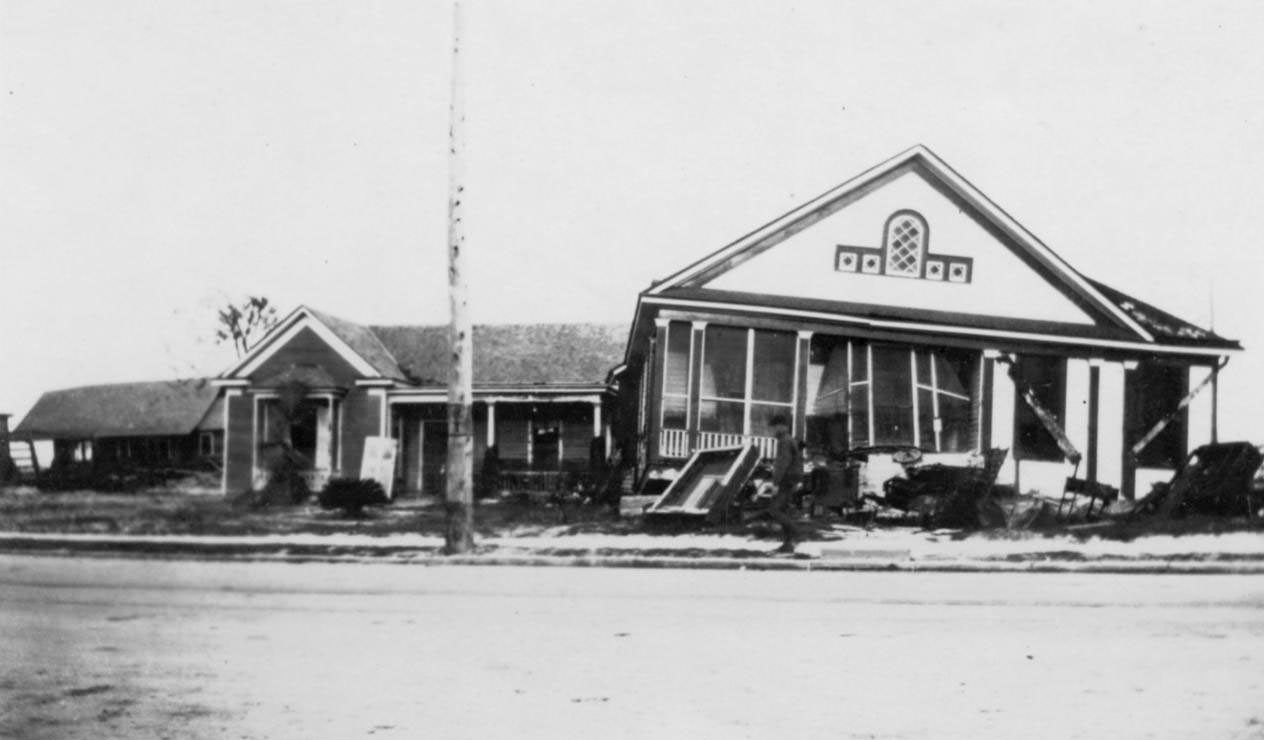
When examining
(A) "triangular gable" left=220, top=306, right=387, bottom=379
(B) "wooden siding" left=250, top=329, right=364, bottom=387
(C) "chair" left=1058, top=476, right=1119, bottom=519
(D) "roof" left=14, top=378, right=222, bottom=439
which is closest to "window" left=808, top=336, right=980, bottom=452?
(C) "chair" left=1058, top=476, right=1119, bottom=519

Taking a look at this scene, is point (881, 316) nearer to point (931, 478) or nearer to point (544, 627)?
point (931, 478)

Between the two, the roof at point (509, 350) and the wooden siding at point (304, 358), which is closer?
the wooden siding at point (304, 358)

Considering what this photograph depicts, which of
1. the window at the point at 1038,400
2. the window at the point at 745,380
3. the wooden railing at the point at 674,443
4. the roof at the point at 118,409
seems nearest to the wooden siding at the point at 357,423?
the roof at the point at 118,409

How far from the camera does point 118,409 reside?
7.30 m

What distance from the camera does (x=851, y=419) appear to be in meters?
15.3

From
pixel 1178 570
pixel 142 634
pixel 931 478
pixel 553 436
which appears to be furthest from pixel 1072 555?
pixel 142 634

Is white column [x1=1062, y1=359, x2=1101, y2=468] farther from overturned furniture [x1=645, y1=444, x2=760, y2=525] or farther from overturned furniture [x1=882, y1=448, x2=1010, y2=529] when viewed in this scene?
overturned furniture [x1=645, y1=444, x2=760, y2=525]

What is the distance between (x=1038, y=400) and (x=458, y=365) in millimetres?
8553

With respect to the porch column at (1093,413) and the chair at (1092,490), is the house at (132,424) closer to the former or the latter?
the chair at (1092,490)

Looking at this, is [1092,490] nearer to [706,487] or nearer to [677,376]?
[706,487]

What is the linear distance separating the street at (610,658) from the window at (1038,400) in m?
5.39

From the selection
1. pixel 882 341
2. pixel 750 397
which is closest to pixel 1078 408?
pixel 882 341

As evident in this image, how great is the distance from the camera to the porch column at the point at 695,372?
15602 mm

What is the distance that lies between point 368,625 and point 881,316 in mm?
9915
